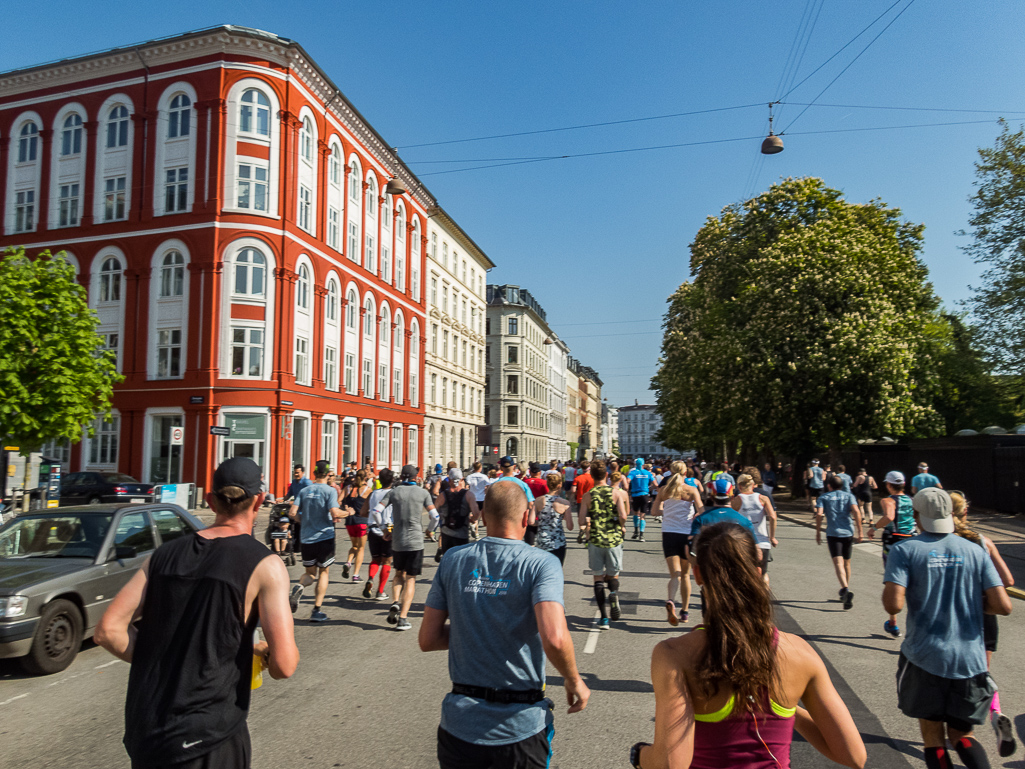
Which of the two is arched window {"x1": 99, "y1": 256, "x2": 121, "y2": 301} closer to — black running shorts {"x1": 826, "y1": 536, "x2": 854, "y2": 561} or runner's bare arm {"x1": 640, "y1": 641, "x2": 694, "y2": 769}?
black running shorts {"x1": 826, "y1": 536, "x2": 854, "y2": 561}

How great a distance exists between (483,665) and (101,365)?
76.7 ft

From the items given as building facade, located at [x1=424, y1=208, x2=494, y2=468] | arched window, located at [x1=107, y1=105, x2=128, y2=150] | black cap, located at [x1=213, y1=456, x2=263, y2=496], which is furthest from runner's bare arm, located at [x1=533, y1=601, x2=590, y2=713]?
building facade, located at [x1=424, y1=208, x2=494, y2=468]

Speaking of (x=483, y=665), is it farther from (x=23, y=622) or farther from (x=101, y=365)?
(x=101, y=365)

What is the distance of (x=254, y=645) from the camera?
9.15 feet

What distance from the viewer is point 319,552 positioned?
949 centimetres

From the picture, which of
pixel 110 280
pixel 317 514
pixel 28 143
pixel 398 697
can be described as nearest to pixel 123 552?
pixel 317 514

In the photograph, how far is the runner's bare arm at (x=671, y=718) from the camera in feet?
7.11

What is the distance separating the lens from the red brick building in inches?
1214

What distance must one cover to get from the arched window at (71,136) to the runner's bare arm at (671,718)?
129 ft

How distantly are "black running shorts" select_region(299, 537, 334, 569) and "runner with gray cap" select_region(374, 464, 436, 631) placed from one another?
881 mm

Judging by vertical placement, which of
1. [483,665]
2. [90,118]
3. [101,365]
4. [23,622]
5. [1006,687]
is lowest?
[1006,687]

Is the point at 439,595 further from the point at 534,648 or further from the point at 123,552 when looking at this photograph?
the point at 123,552

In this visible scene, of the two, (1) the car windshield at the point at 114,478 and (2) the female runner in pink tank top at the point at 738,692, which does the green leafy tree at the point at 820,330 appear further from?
(2) the female runner in pink tank top at the point at 738,692

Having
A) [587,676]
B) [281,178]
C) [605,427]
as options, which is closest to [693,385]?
[281,178]
